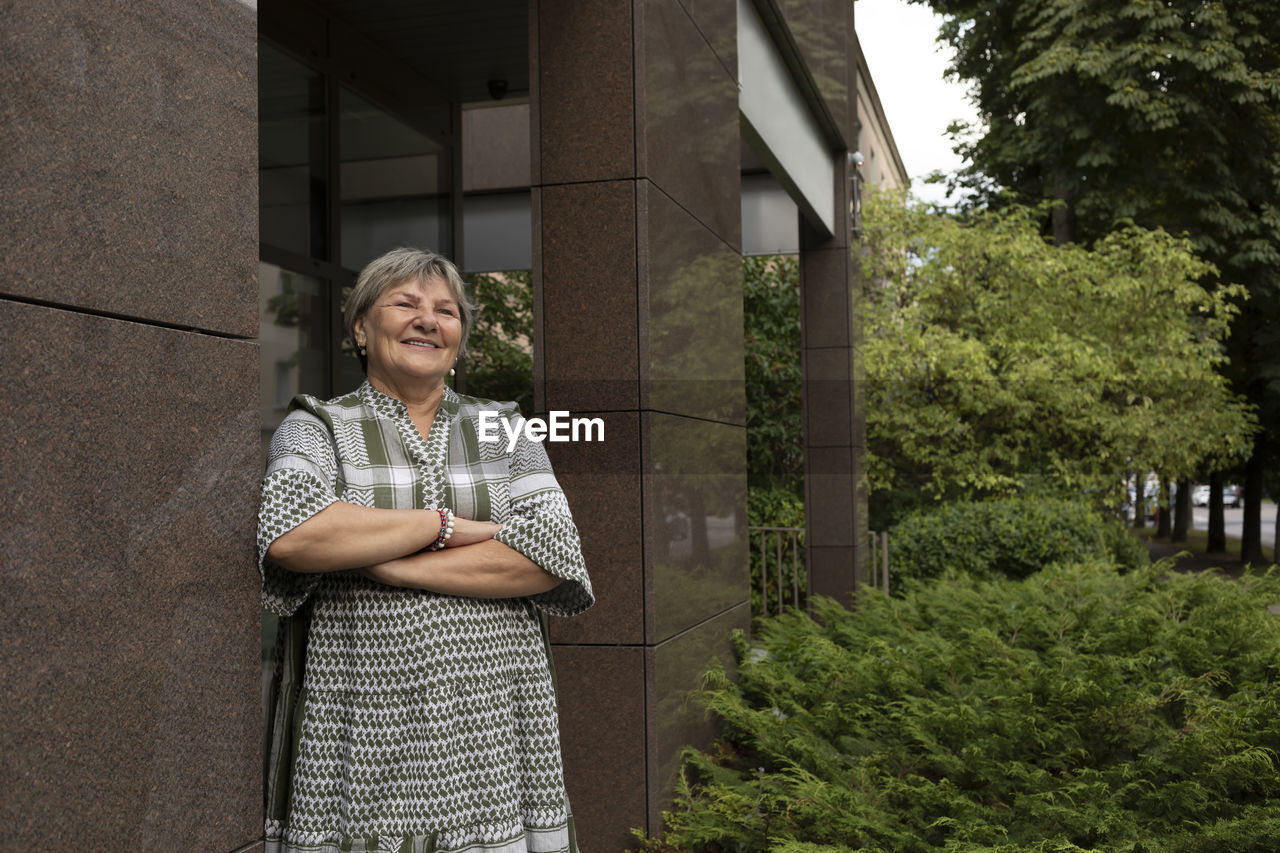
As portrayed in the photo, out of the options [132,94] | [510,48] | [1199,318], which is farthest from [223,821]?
[1199,318]

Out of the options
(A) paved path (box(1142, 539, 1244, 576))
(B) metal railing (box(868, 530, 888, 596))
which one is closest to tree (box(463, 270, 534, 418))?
(B) metal railing (box(868, 530, 888, 596))

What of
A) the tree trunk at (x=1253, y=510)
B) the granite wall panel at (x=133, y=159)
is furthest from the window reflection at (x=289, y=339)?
the tree trunk at (x=1253, y=510)

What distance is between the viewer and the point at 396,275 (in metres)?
2.54

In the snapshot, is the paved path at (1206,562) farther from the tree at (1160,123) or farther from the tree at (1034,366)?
the tree at (1034,366)

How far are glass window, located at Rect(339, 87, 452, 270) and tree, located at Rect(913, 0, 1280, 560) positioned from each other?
11.5m

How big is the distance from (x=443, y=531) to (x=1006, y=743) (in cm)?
301

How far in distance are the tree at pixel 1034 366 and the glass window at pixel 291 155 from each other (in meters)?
9.52

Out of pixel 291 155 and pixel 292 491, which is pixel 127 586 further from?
pixel 291 155

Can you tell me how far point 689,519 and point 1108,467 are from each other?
12.4m

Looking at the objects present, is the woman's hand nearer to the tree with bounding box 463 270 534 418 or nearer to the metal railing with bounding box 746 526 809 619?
the metal railing with bounding box 746 526 809 619

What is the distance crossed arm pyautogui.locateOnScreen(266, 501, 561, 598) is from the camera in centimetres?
219

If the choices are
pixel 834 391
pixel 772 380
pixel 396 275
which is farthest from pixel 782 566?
pixel 396 275

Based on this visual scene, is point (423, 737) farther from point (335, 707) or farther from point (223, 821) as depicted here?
point (223, 821)

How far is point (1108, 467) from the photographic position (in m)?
15.6
